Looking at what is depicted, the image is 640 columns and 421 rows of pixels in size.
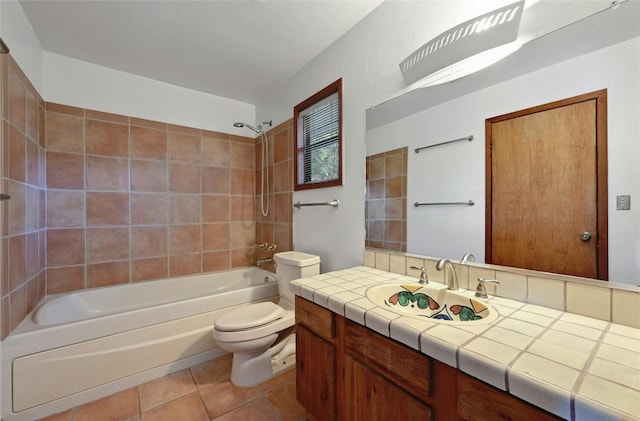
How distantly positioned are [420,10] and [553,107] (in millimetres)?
843

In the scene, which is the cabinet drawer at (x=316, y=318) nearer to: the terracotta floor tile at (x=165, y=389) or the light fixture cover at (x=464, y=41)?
the terracotta floor tile at (x=165, y=389)

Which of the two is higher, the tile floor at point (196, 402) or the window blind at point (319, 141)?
the window blind at point (319, 141)

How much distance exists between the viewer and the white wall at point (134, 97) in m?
1.97

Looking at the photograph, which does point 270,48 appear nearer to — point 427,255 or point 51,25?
point 51,25

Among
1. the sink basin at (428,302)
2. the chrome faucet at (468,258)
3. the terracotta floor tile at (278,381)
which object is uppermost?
the chrome faucet at (468,258)

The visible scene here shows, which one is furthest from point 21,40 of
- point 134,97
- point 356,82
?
point 356,82

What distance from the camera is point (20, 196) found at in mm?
1511

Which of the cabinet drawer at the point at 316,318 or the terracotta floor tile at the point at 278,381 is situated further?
the terracotta floor tile at the point at 278,381

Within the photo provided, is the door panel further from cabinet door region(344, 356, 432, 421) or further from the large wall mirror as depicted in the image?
cabinet door region(344, 356, 432, 421)

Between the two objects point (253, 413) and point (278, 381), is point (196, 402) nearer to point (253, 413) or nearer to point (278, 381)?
point (253, 413)

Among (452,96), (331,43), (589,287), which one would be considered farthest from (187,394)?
(331,43)

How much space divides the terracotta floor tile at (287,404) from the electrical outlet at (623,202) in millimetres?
1676

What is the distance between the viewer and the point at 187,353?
72.5 inches

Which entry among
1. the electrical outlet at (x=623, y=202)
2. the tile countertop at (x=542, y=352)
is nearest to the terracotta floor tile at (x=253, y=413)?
the tile countertop at (x=542, y=352)
